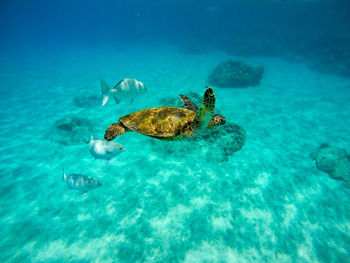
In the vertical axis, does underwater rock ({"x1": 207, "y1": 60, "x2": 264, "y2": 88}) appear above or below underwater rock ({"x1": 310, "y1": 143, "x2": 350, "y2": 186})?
above

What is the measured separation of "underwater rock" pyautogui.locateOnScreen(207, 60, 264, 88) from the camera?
16.0m

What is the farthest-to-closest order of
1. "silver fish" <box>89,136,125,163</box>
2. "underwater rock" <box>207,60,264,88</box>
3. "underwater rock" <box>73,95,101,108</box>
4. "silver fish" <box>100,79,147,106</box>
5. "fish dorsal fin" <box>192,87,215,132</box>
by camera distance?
"underwater rock" <box>207,60,264,88</box>, "underwater rock" <box>73,95,101,108</box>, "silver fish" <box>100,79,147,106</box>, "silver fish" <box>89,136,125,163</box>, "fish dorsal fin" <box>192,87,215,132</box>

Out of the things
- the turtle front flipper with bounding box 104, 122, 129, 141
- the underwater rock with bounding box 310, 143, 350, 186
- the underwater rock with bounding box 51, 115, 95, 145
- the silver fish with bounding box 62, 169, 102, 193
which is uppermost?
the turtle front flipper with bounding box 104, 122, 129, 141

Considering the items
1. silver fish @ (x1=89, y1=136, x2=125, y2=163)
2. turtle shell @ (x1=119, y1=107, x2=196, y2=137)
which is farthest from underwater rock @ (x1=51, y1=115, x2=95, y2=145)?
turtle shell @ (x1=119, y1=107, x2=196, y2=137)

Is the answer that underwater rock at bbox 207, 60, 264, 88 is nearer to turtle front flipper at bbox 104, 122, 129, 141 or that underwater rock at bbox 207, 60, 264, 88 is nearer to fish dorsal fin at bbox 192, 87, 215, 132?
turtle front flipper at bbox 104, 122, 129, 141

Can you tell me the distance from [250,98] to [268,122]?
417cm

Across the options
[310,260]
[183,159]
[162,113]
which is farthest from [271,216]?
[162,113]

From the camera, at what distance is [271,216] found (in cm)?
457

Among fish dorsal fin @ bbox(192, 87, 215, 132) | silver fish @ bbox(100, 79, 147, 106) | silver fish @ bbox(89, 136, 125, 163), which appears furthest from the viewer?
silver fish @ bbox(100, 79, 147, 106)

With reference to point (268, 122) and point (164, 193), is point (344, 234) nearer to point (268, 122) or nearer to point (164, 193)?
point (164, 193)

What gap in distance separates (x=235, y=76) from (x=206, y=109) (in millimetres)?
15491

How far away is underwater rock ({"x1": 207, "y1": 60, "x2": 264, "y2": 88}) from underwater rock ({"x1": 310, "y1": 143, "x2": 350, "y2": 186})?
35.2ft

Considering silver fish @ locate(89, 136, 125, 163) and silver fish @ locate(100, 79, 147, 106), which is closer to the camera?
silver fish @ locate(89, 136, 125, 163)

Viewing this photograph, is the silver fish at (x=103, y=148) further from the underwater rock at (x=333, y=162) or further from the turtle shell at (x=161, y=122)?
the underwater rock at (x=333, y=162)
